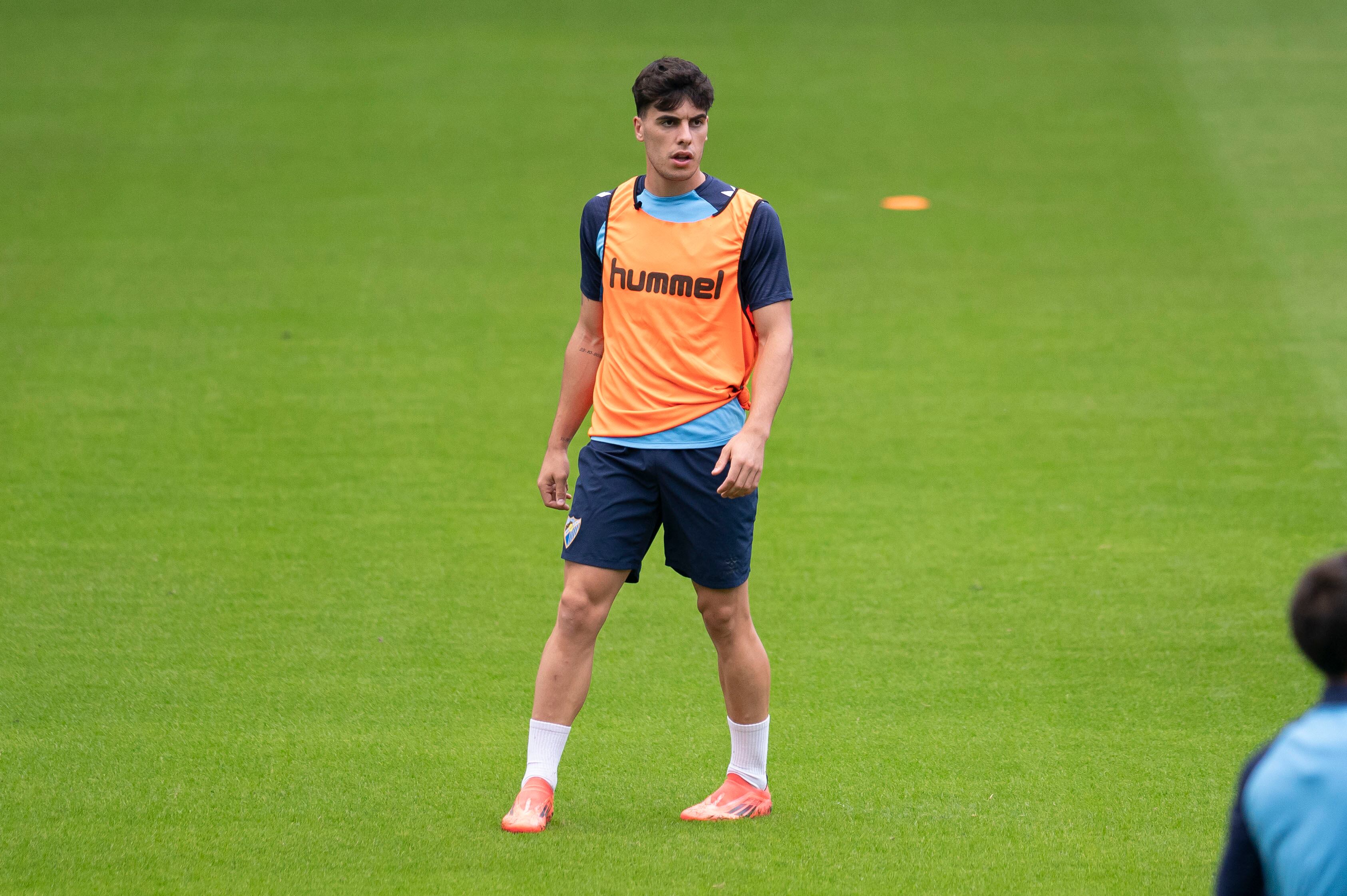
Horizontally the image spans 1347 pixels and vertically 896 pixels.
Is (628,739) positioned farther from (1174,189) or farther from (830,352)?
(1174,189)

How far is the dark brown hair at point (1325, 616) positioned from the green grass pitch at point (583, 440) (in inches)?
58.4

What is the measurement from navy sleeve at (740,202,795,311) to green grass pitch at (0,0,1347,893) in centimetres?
120

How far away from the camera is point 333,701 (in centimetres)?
397

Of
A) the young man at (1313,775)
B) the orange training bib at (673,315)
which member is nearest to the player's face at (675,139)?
the orange training bib at (673,315)

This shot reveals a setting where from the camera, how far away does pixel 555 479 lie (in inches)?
132

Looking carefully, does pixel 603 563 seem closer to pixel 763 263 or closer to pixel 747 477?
pixel 747 477

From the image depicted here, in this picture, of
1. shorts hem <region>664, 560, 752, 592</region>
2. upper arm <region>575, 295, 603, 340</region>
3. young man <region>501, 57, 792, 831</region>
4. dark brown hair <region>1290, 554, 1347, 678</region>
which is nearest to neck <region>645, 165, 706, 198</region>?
young man <region>501, 57, 792, 831</region>

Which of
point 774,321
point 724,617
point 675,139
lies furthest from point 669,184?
point 724,617

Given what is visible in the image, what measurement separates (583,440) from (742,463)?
3422 millimetres

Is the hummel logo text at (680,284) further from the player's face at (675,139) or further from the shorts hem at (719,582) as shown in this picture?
the shorts hem at (719,582)

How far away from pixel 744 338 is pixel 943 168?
6.77m

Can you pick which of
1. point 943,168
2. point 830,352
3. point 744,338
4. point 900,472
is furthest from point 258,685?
point 943,168

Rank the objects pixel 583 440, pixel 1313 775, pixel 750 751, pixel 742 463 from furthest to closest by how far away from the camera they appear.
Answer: pixel 583 440 < pixel 750 751 < pixel 742 463 < pixel 1313 775

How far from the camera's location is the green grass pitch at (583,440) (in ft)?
10.9
